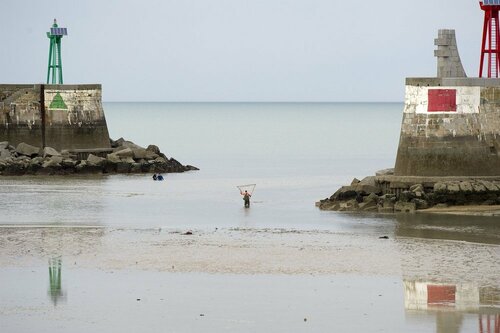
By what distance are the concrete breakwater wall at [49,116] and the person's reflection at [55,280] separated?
2436 cm

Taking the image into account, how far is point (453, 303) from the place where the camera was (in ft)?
68.1

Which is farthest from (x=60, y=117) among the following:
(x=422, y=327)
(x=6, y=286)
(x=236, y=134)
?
(x=236, y=134)

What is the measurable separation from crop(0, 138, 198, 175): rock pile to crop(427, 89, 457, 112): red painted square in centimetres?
1753

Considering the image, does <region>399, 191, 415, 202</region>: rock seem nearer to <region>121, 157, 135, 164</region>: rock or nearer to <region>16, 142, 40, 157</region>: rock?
<region>121, 157, 135, 164</region>: rock

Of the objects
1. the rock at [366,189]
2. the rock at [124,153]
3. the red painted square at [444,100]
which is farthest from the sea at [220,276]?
the red painted square at [444,100]

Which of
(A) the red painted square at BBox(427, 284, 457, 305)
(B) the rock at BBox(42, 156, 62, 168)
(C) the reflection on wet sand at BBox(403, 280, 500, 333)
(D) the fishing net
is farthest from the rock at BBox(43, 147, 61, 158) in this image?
(A) the red painted square at BBox(427, 284, 457, 305)

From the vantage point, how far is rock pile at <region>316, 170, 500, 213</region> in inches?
1275

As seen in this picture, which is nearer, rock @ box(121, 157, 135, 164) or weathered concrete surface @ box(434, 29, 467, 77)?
weathered concrete surface @ box(434, 29, 467, 77)

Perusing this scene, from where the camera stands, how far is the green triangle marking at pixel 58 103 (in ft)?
162

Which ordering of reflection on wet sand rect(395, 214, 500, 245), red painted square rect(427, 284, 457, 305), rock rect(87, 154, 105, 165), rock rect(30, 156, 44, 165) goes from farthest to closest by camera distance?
rock rect(87, 154, 105, 165) < rock rect(30, 156, 44, 165) < reflection on wet sand rect(395, 214, 500, 245) < red painted square rect(427, 284, 457, 305)

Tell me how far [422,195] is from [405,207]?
49 centimetres

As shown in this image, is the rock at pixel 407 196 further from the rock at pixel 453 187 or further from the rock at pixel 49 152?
the rock at pixel 49 152

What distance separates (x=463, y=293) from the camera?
21.6 m

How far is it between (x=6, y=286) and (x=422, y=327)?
7002 mm
